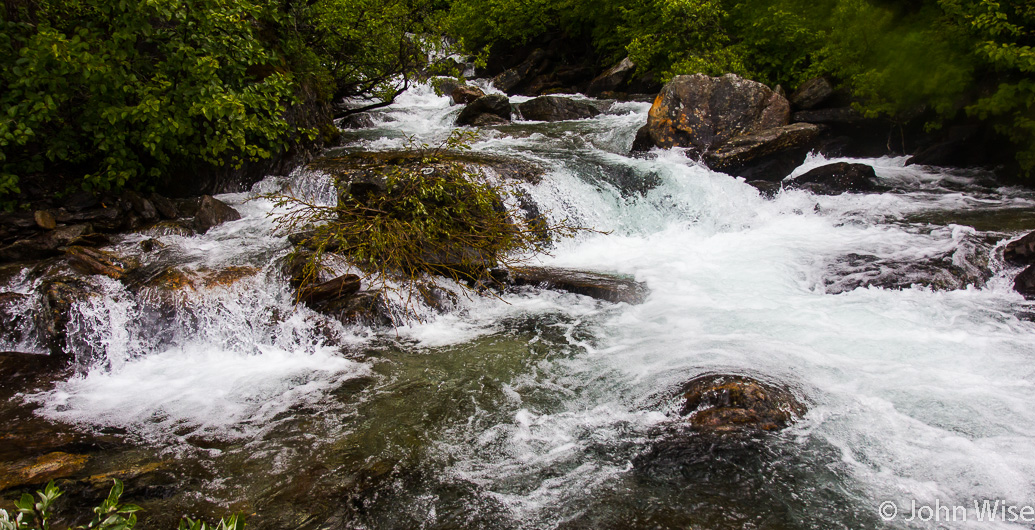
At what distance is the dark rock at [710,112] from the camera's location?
1182 centimetres

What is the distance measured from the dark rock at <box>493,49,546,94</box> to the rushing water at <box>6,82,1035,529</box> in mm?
14242

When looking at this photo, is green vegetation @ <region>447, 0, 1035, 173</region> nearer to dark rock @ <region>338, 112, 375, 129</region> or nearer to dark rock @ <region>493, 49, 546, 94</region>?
dark rock @ <region>493, 49, 546, 94</region>

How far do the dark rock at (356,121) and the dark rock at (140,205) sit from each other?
6923mm

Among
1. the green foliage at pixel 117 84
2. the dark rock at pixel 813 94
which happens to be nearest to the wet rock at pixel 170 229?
the green foliage at pixel 117 84

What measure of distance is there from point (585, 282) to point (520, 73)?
16.7 metres

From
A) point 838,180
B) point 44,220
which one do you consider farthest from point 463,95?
point 44,220

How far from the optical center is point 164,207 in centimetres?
809

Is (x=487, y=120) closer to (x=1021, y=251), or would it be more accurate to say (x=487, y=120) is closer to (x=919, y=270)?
(x=919, y=270)

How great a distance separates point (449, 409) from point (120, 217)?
5.70m

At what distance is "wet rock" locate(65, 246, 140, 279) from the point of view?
6262 millimetres

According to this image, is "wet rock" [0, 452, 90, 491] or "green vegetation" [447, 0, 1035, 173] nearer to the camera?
"wet rock" [0, 452, 90, 491]

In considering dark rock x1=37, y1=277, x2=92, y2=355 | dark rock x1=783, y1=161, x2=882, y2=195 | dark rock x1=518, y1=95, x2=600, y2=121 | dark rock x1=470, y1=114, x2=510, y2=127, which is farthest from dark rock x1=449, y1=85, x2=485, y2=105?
dark rock x1=37, y1=277, x2=92, y2=355

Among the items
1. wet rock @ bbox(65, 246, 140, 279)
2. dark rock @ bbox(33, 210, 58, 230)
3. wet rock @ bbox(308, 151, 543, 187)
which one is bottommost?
wet rock @ bbox(65, 246, 140, 279)

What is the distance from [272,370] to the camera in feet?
18.3
